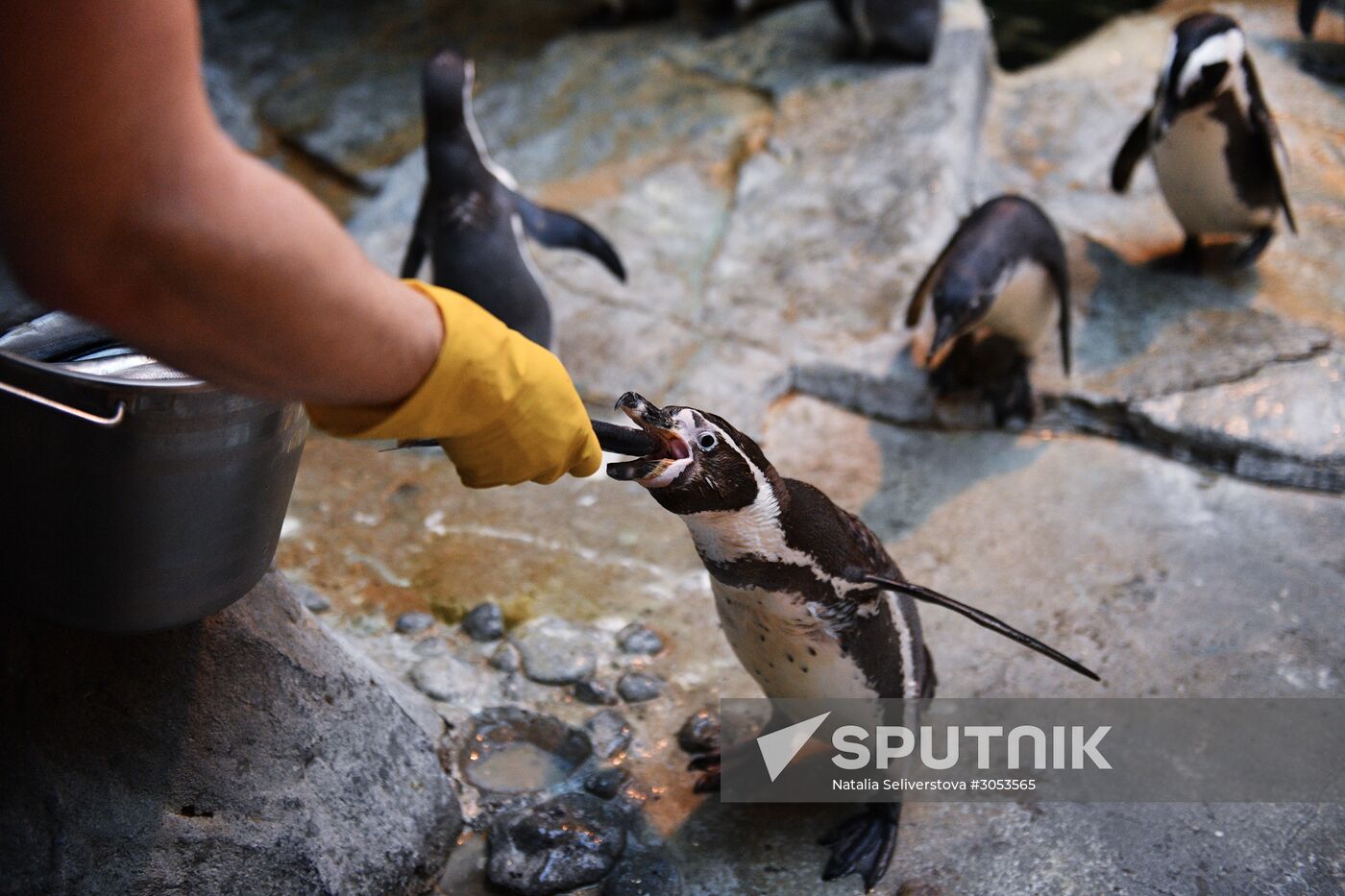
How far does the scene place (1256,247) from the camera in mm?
4645

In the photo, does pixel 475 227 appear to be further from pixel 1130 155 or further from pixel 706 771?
pixel 1130 155

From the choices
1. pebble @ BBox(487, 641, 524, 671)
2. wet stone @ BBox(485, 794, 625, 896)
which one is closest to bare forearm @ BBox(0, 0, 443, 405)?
wet stone @ BBox(485, 794, 625, 896)

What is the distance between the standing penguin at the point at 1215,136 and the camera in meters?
4.40

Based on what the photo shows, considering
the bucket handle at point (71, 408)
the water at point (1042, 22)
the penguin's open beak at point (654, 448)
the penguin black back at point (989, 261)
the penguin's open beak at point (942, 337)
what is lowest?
the water at point (1042, 22)

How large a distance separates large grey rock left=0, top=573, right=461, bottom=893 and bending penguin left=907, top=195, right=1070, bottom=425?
7.17 ft

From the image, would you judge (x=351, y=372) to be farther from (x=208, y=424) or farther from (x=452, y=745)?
(x=452, y=745)

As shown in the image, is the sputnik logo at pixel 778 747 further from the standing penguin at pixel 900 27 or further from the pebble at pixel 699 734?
the standing penguin at pixel 900 27

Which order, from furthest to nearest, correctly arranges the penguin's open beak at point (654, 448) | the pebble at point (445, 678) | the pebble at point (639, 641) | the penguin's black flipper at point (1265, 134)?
the penguin's black flipper at point (1265, 134), the pebble at point (639, 641), the pebble at point (445, 678), the penguin's open beak at point (654, 448)

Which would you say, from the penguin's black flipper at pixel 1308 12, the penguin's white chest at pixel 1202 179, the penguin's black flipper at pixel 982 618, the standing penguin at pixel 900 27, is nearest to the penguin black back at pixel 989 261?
the penguin's white chest at pixel 1202 179

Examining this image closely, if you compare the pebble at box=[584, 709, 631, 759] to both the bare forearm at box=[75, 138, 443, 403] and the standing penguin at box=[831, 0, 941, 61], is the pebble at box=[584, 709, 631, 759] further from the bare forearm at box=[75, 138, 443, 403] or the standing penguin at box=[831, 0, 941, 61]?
the standing penguin at box=[831, 0, 941, 61]

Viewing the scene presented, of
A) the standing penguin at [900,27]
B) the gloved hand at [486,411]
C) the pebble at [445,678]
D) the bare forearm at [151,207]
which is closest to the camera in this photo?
the bare forearm at [151,207]

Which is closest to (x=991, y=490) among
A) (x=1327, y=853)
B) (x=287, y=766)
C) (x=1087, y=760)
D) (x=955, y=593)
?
(x=955, y=593)

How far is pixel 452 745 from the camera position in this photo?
267 centimetres

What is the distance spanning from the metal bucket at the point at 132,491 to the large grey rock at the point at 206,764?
233 millimetres
